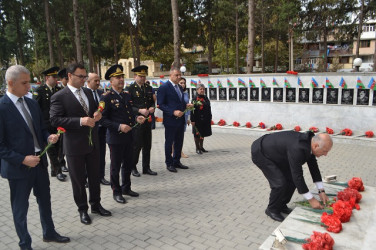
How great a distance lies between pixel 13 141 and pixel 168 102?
11.8 feet

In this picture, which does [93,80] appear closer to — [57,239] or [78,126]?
[78,126]

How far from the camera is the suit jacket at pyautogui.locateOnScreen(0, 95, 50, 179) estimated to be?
3027 millimetres

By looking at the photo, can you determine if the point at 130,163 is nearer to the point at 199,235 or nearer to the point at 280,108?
the point at 199,235

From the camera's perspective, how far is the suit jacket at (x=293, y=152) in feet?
11.4

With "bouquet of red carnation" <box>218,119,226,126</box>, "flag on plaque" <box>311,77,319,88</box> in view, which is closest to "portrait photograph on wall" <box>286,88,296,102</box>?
"flag on plaque" <box>311,77,319,88</box>

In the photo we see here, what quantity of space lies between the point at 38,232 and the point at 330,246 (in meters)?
3.54

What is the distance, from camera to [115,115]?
4.75 m

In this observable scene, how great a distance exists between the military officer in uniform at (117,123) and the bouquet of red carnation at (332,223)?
287 centimetres

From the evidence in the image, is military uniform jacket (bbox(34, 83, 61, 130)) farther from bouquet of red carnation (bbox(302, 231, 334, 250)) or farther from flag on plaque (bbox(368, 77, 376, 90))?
flag on plaque (bbox(368, 77, 376, 90))

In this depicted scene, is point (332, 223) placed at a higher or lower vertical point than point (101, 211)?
higher

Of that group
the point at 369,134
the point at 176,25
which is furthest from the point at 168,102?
the point at 176,25

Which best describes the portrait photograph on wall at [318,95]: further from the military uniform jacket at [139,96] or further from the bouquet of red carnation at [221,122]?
the military uniform jacket at [139,96]

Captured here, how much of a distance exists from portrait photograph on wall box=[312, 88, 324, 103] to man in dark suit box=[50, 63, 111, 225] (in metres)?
6.89

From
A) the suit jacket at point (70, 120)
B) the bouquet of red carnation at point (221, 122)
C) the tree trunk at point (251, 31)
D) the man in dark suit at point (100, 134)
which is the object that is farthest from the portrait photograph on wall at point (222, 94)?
the suit jacket at point (70, 120)
